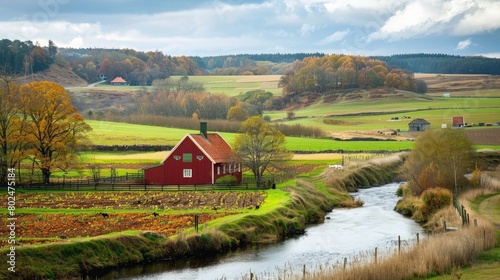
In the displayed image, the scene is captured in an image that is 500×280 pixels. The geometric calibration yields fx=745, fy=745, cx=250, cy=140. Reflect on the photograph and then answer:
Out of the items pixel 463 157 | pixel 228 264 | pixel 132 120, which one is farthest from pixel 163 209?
pixel 132 120

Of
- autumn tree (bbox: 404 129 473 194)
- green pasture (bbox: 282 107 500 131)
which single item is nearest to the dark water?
autumn tree (bbox: 404 129 473 194)

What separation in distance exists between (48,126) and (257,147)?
18.9 m

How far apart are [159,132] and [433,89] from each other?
3953 inches

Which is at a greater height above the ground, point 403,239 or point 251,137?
point 251,137

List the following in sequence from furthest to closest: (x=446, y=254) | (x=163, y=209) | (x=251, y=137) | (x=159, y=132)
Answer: (x=159, y=132)
(x=251, y=137)
(x=163, y=209)
(x=446, y=254)

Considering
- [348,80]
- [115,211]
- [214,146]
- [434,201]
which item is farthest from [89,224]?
[348,80]

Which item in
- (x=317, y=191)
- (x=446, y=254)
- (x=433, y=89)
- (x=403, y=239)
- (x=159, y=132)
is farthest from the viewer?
(x=433, y=89)

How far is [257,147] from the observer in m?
66.4

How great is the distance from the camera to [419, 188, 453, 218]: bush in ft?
172

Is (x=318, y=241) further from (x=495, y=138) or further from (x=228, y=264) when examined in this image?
(x=495, y=138)

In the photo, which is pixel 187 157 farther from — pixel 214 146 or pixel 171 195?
pixel 171 195

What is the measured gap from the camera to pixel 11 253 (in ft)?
104

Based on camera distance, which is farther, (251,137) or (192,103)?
(192,103)

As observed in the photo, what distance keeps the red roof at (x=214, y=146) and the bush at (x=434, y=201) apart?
20.5m
